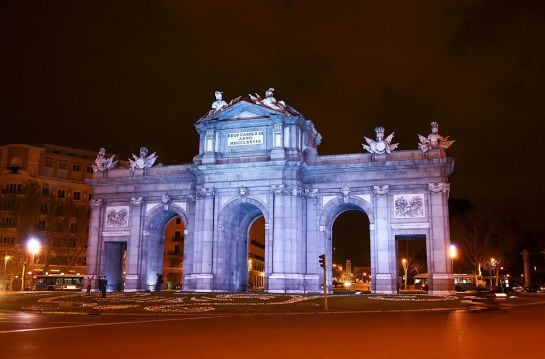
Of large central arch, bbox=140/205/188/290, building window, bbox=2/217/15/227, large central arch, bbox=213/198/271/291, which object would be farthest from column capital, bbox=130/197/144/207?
building window, bbox=2/217/15/227

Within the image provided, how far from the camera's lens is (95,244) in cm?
5953

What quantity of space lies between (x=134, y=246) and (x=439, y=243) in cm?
3120

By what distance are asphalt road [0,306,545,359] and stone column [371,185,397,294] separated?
25.1 m

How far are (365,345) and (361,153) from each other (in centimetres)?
3872

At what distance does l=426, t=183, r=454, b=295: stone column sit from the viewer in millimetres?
48219

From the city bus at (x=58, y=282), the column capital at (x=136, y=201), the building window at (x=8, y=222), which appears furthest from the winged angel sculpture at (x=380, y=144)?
the building window at (x=8, y=222)

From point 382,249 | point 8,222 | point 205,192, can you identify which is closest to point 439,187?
point 382,249

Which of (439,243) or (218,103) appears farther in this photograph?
(218,103)

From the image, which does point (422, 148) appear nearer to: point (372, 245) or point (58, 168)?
point (372, 245)

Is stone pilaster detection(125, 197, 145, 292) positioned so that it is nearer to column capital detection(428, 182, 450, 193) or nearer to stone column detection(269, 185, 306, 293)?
stone column detection(269, 185, 306, 293)

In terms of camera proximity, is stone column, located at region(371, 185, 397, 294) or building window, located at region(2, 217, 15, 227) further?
building window, located at region(2, 217, 15, 227)

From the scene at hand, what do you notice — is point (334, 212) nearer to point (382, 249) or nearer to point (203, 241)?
point (382, 249)

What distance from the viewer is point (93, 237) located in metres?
59.8

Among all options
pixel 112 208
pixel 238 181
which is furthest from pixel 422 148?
pixel 112 208
